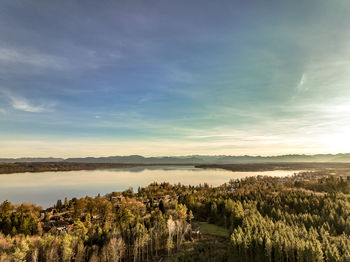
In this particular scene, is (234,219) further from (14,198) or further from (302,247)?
(14,198)

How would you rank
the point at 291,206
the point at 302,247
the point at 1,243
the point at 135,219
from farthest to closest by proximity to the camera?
the point at 291,206 < the point at 135,219 < the point at 1,243 < the point at 302,247

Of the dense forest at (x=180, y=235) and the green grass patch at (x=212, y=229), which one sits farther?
the green grass patch at (x=212, y=229)

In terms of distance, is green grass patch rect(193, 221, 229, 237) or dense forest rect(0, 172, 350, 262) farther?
green grass patch rect(193, 221, 229, 237)

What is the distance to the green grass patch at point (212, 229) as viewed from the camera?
64250 millimetres

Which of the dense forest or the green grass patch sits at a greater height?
the dense forest

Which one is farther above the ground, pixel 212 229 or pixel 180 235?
pixel 180 235

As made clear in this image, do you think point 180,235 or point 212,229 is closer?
point 180,235

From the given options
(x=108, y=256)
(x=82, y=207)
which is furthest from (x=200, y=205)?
(x=108, y=256)

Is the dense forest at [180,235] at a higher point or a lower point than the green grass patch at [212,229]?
higher

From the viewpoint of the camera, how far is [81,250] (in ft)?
126

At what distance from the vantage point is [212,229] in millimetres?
68875

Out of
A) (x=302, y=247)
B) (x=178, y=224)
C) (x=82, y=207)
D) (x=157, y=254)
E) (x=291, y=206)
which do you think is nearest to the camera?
(x=302, y=247)

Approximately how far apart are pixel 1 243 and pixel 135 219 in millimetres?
29227

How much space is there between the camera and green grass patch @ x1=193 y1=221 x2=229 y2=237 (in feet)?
211
